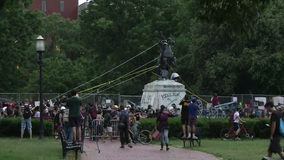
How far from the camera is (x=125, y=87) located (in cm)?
6525

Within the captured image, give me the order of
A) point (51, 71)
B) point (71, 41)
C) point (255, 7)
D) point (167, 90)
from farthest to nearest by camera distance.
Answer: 1. point (71, 41)
2. point (51, 71)
3. point (167, 90)
4. point (255, 7)

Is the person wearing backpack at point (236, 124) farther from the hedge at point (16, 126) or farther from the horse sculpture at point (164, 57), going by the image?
the horse sculpture at point (164, 57)

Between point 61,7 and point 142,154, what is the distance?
278 feet

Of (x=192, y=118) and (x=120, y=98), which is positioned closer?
(x=192, y=118)

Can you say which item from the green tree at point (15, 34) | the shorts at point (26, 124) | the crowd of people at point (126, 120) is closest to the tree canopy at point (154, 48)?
the green tree at point (15, 34)

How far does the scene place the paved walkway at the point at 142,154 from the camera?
1966 cm

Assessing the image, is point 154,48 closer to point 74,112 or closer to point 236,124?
point 236,124

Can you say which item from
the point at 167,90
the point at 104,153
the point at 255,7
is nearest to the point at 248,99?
the point at 167,90

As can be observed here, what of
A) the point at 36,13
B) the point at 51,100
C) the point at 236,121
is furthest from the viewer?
the point at 36,13

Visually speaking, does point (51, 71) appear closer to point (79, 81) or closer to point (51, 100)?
point (79, 81)

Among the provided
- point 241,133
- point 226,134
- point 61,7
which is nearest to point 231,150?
point 226,134

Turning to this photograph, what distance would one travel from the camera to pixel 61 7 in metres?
104

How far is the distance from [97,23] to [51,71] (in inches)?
365

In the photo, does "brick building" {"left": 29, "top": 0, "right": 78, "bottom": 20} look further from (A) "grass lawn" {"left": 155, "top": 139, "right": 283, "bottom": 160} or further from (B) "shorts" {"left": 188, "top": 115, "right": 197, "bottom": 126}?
(B) "shorts" {"left": 188, "top": 115, "right": 197, "bottom": 126}
